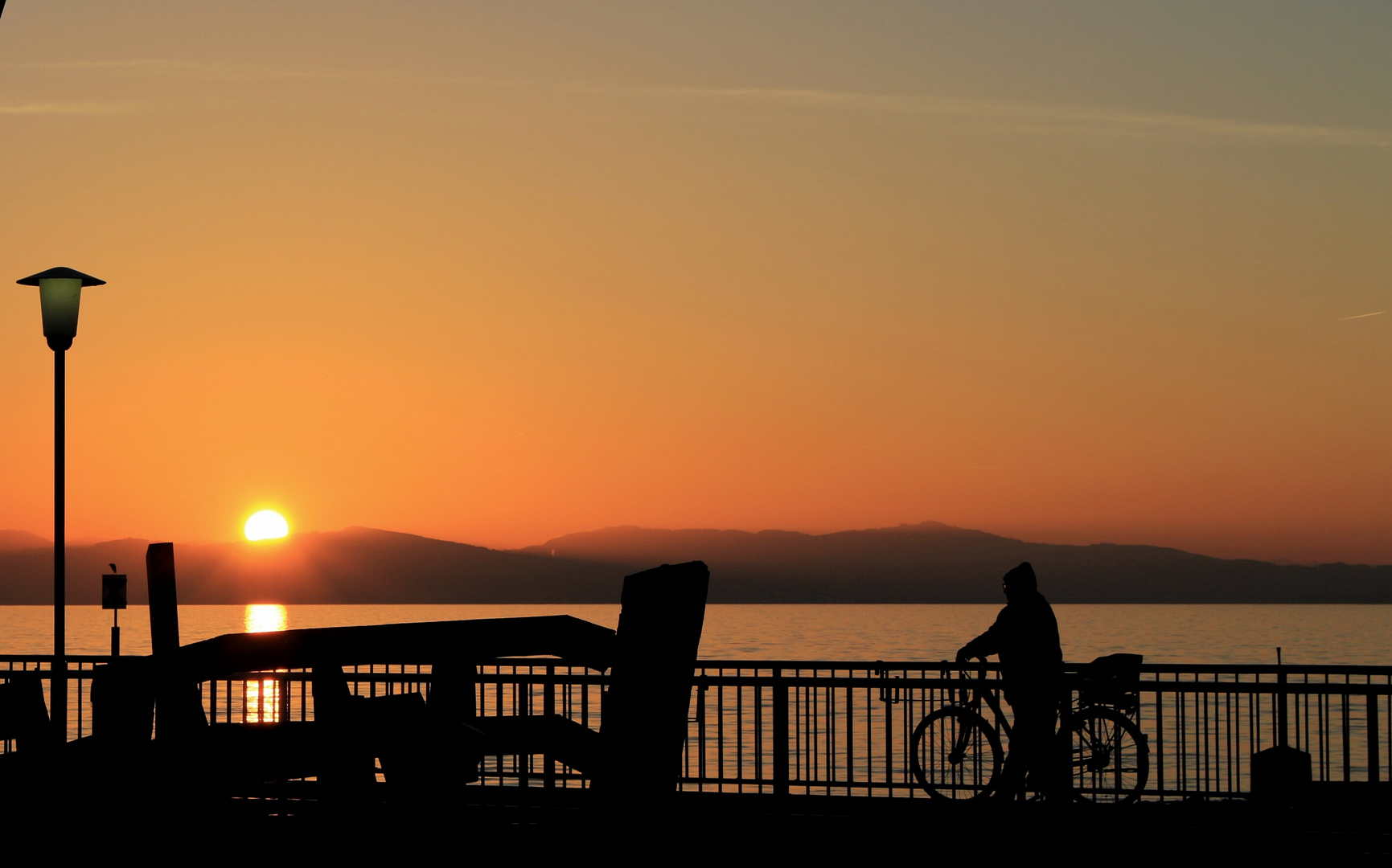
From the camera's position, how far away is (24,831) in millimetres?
6301

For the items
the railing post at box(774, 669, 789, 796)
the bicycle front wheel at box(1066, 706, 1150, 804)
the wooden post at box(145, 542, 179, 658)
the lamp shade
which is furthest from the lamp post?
the bicycle front wheel at box(1066, 706, 1150, 804)

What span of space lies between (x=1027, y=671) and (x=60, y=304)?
35.7 feet

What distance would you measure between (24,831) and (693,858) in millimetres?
4738

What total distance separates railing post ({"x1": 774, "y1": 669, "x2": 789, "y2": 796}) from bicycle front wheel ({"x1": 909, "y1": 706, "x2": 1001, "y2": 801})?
2407mm

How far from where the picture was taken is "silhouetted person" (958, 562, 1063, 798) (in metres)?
11.2

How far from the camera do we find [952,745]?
45.5ft

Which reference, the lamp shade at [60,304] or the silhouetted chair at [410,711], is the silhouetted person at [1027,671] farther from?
the lamp shade at [60,304]

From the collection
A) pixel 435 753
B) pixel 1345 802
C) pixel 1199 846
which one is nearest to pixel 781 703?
pixel 1199 846

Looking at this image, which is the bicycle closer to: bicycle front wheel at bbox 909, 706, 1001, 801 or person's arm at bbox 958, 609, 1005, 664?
bicycle front wheel at bbox 909, 706, 1001, 801

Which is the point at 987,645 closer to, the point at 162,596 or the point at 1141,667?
the point at 1141,667

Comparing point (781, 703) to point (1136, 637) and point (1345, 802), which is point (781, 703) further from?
point (1136, 637)

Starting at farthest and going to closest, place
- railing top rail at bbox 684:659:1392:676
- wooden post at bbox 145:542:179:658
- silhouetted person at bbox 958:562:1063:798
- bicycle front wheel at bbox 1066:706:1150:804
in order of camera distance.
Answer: bicycle front wheel at bbox 1066:706:1150:804 → railing top rail at bbox 684:659:1392:676 → silhouetted person at bbox 958:562:1063:798 → wooden post at bbox 145:542:179:658

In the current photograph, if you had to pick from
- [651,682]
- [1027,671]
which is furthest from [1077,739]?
[651,682]

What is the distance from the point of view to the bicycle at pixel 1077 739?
525 inches
